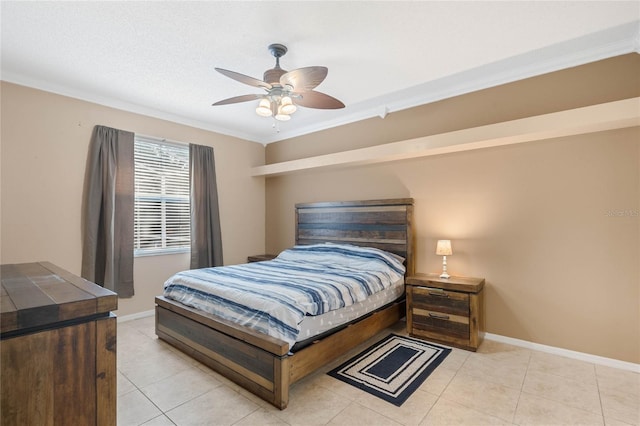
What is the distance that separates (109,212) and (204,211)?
1.19 m

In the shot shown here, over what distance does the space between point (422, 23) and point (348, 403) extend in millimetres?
2759

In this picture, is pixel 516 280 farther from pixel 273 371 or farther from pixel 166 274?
pixel 166 274

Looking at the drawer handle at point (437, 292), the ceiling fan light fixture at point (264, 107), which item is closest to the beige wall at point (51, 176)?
the ceiling fan light fixture at point (264, 107)

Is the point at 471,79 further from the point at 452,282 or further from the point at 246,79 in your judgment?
the point at 246,79

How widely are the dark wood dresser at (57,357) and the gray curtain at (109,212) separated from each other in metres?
3.00

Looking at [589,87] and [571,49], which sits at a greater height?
[571,49]

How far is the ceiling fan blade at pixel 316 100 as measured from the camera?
262cm

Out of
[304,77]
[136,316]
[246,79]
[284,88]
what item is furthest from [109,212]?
[304,77]

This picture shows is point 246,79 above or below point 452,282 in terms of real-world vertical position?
above

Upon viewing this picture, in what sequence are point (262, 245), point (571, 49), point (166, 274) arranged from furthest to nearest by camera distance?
point (262, 245) < point (166, 274) < point (571, 49)

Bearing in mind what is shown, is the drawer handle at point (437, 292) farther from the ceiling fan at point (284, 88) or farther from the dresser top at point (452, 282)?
the ceiling fan at point (284, 88)

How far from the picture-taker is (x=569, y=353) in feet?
9.21

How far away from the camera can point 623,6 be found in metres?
2.09

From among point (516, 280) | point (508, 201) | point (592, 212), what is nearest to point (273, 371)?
point (516, 280)
